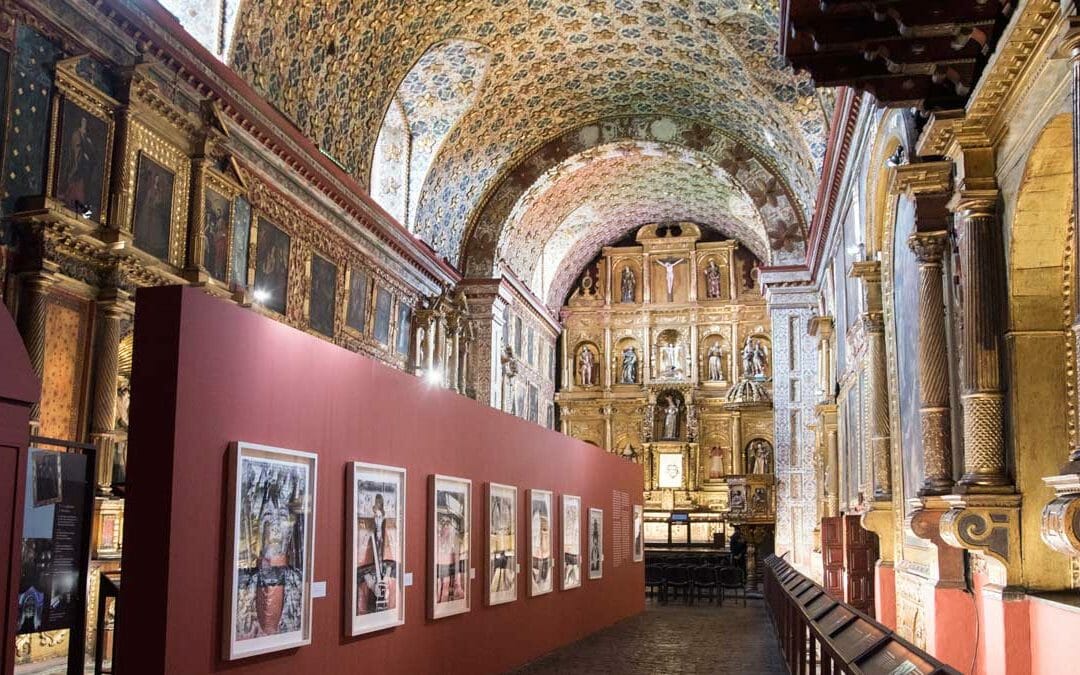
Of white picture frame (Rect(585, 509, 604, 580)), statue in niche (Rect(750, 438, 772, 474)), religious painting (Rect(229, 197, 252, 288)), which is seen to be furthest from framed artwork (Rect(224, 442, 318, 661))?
statue in niche (Rect(750, 438, 772, 474))

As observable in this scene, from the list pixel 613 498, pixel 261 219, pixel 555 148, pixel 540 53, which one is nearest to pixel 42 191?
pixel 261 219

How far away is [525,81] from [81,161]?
12826 mm

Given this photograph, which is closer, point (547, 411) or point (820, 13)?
point (820, 13)

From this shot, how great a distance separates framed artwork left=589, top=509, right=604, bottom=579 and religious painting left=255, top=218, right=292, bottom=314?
566 centimetres

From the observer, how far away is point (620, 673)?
11820mm

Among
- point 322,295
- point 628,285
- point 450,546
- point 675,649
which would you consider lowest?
point 675,649

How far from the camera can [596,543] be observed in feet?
54.6

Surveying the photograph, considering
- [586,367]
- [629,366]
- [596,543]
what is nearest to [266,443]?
[596,543]

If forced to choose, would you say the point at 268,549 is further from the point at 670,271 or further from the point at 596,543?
the point at 670,271

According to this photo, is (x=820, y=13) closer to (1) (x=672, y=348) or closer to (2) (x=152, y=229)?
(2) (x=152, y=229)

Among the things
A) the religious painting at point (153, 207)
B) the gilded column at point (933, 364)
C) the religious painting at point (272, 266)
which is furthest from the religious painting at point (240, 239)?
the gilded column at point (933, 364)

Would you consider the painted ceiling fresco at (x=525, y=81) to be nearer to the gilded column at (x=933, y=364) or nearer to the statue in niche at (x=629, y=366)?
the gilded column at (x=933, y=364)

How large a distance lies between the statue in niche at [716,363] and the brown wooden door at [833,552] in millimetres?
16711

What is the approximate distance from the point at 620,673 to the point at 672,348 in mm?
24938
